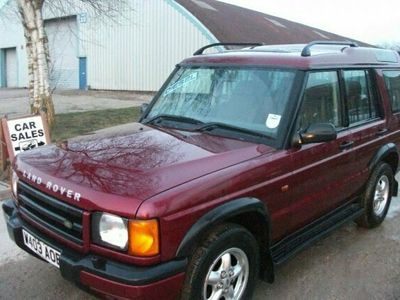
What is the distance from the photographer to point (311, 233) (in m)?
3.93

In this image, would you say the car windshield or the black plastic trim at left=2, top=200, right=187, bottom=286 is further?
the car windshield

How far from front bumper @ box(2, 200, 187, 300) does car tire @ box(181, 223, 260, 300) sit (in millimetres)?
121

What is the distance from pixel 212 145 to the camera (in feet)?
11.1

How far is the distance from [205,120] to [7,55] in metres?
32.3

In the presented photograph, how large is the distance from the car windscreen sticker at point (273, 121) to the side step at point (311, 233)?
913 millimetres

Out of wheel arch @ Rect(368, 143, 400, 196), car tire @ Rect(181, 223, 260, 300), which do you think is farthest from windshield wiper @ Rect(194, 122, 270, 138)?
wheel arch @ Rect(368, 143, 400, 196)

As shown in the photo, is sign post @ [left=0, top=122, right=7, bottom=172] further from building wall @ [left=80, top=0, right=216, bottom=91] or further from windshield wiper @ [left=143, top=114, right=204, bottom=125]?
building wall @ [left=80, top=0, right=216, bottom=91]

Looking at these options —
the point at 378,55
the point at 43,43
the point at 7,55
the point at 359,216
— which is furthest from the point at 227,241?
the point at 7,55

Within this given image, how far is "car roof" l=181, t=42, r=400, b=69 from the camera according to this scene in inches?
153

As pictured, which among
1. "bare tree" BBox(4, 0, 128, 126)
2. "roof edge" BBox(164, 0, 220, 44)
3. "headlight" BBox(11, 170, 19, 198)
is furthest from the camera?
"roof edge" BBox(164, 0, 220, 44)

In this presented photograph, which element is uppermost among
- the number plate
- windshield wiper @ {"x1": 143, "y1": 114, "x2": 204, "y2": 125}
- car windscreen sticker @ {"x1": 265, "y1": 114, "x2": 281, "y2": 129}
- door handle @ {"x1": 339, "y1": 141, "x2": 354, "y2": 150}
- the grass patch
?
car windscreen sticker @ {"x1": 265, "y1": 114, "x2": 281, "y2": 129}

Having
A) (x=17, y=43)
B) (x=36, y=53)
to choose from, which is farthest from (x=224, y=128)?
(x=17, y=43)

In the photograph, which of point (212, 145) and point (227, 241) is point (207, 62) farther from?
→ point (227, 241)

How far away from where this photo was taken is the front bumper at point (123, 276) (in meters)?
2.55
